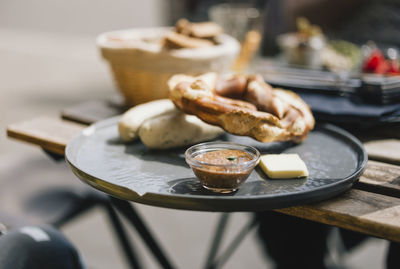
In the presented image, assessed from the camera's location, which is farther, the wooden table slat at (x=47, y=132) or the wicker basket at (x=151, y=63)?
the wicker basket at (x=151, y=63)

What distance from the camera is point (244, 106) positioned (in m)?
1.22

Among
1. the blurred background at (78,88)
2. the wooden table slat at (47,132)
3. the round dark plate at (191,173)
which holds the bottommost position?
the blurred background at (78,88)

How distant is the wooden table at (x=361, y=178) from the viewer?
935 mm

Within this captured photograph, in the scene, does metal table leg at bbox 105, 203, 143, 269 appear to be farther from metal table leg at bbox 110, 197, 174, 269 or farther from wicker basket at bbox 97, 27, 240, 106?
wicker basket at bbox 97, 27, 240, 106

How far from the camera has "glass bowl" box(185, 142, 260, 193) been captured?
974 millimetres

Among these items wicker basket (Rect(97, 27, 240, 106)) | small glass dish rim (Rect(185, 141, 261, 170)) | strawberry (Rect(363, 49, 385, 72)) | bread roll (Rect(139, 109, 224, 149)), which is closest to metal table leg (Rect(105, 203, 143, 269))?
wicker basket (Rect(97, 27, 240, 106))

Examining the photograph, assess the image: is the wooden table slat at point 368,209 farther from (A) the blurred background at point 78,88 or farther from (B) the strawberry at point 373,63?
(A) the blurred background at point 78,88

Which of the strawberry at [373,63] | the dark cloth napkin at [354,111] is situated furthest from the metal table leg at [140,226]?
the strawberry at [373,63]

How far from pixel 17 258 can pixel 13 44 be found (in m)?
9.05

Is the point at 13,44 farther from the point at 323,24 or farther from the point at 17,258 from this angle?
the point at 17,258

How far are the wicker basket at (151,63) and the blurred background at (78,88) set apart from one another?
0.60m

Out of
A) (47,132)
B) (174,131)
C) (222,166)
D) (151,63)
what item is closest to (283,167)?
(222,166)

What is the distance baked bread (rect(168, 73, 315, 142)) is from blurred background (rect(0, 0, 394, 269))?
0.90 meters

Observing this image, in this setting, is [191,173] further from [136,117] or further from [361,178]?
[361,178]
